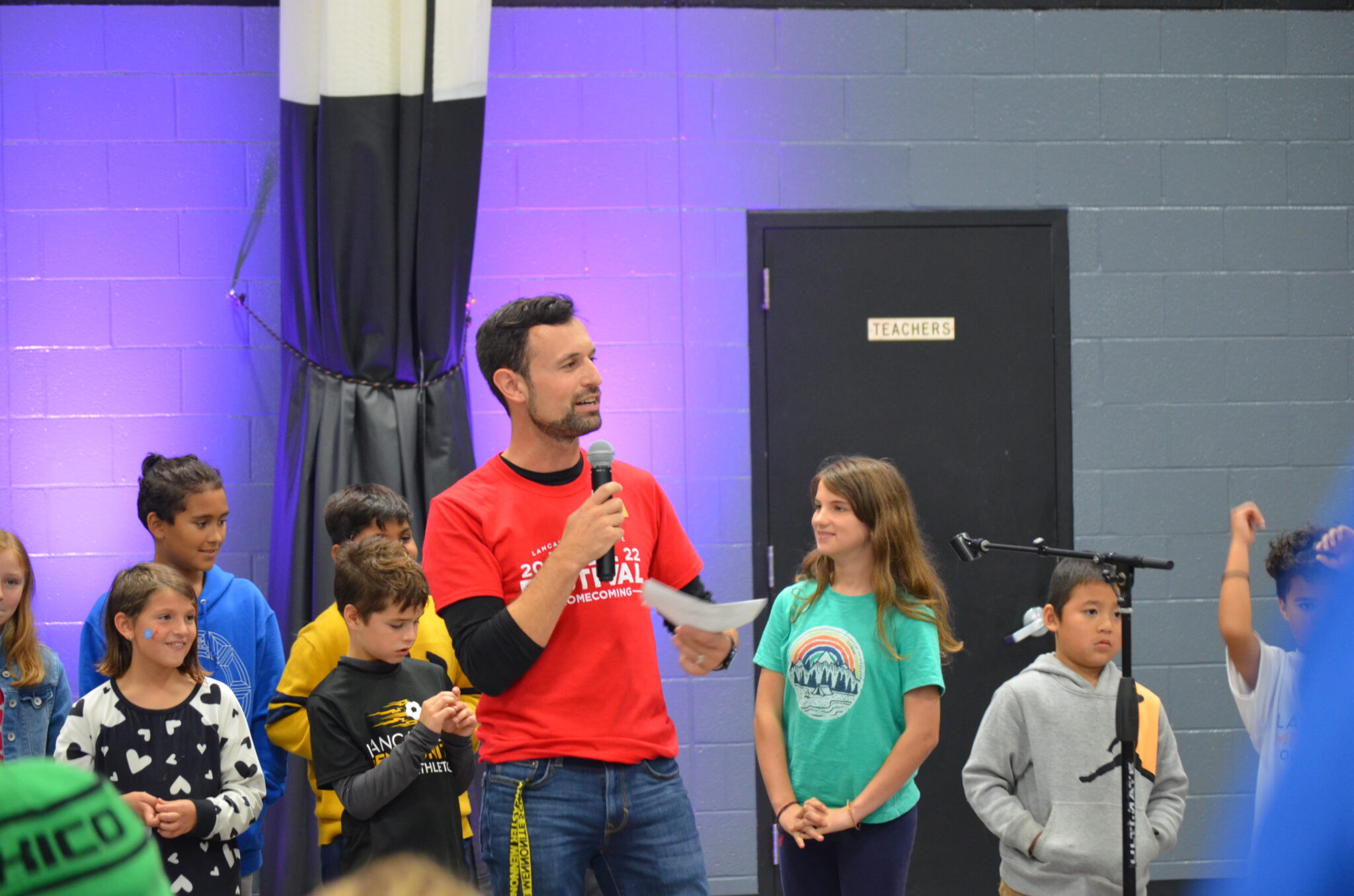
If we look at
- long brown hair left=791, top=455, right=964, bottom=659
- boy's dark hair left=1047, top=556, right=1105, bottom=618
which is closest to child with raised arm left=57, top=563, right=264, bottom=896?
long brown hair left=791, top=455, right=964, bottom=659

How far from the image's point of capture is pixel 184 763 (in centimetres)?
240

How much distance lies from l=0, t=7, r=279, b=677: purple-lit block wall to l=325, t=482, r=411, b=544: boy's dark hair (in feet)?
2.84

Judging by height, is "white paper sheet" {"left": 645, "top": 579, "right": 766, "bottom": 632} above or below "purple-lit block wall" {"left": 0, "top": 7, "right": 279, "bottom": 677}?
below

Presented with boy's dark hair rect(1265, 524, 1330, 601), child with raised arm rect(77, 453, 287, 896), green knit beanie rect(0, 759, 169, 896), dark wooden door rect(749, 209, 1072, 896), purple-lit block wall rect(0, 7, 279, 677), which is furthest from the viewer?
dark wooden door rect(749, 209, 1072, 896)

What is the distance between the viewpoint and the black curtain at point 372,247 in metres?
3.40

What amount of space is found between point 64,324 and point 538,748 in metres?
2.61

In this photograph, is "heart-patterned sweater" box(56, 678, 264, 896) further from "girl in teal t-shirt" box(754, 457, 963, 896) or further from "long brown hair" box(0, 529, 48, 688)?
"girl in teal t-shirt" box(754, 457, 963, 896)

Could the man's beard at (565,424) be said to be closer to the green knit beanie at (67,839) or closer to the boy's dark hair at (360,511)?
the boy's dark hair at (360,511)

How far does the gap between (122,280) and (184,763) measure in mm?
1915

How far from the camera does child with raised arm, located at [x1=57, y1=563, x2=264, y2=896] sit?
2357 mm

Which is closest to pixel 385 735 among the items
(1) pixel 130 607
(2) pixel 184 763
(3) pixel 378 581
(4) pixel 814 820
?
(3) pixel 378 581

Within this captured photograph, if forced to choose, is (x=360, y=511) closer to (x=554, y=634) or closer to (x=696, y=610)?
(x=554, y=634)

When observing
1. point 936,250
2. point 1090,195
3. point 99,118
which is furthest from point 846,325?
point 99,118

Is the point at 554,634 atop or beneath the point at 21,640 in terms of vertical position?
atop
